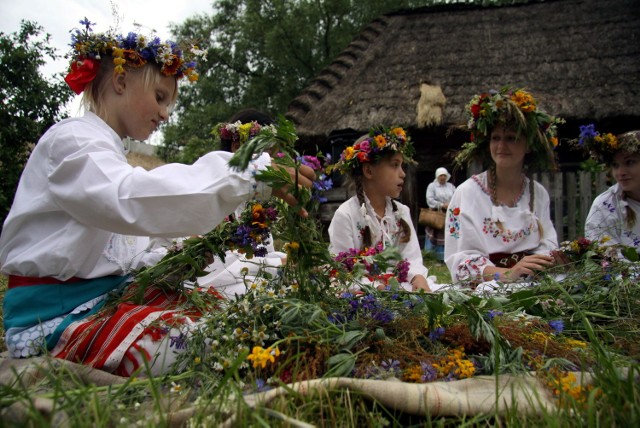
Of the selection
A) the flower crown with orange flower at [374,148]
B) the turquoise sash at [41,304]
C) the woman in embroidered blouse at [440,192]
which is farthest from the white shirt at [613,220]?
the woman in embroidered blouse at [440,192]

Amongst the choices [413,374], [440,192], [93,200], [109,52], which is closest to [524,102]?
[413,374]

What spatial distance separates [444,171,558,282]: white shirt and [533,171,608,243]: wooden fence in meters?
5.42

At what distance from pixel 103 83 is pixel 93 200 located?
2.42 ft

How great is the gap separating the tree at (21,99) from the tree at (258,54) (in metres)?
9.63

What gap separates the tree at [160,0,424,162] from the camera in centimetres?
1759

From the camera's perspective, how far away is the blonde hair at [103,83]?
2.01 metres

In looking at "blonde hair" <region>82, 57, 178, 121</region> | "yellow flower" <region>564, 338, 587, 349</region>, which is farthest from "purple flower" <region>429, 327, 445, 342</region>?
"blonde hair" <region>82, 57, 178, 121</region>

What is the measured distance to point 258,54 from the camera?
19.6 meters

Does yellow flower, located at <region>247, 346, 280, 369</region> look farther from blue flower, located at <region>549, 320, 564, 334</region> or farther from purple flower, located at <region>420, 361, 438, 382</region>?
blue flower, located at <region>549, 320, 564, 334</region>

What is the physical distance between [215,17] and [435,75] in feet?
45.9

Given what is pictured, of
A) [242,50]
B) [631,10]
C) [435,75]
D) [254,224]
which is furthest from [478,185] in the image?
[242,50]

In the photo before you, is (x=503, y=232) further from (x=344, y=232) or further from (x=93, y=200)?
(x=93, y=200)

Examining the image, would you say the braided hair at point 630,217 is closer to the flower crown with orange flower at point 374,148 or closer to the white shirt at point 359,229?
the white shirt at point 359,229

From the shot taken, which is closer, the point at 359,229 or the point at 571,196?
the point at 359,229
